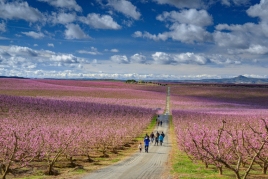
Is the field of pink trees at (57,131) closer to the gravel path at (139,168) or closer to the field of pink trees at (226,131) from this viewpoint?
the gravel path at (139,168)

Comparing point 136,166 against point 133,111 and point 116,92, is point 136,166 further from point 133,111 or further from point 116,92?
point 116,92

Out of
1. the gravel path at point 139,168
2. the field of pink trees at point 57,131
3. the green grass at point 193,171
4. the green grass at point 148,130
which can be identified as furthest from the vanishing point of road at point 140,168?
the green grass at point 148,130

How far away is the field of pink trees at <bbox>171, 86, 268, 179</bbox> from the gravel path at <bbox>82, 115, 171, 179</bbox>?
117 inches

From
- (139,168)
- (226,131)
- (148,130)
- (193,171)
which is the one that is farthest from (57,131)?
(148,130)

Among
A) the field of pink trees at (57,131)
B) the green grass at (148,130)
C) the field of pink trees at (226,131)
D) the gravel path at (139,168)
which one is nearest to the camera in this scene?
the field of pink trees at (226,131)

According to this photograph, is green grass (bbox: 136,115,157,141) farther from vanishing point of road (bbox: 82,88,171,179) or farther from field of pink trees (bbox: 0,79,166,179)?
vanishing point of road (bbox: 82,88,171,179)

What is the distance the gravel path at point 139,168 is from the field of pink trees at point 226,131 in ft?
9.71

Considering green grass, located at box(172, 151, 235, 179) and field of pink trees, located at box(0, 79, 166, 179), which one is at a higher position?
field of pink trees, located at box(0, 79, 166, 179)

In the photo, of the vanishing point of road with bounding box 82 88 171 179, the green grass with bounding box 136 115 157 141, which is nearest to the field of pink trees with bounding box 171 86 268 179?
the vanishing point of road with bounding box 82 88 171 179

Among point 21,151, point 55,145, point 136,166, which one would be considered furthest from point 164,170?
point 21,151

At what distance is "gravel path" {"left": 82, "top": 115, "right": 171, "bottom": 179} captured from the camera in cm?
2362

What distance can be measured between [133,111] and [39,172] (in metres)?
44.9

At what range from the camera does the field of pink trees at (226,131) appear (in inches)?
656

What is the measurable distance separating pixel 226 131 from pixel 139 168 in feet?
43.8
